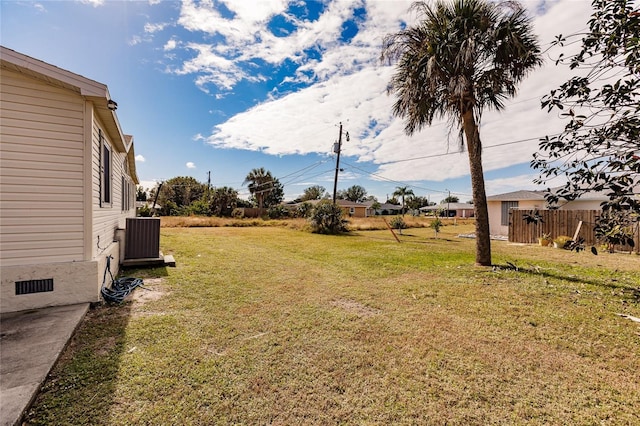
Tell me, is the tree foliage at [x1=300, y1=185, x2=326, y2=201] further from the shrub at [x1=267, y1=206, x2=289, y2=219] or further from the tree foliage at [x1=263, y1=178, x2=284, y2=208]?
the shrub at [x1=267, y1=206, x2=289, y2=219]

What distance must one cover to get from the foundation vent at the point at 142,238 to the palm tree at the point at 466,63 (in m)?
7.83

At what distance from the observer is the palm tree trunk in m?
7.18

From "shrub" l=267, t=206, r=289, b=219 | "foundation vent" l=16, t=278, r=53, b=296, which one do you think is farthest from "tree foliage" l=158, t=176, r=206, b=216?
"foundation vent" l=16, t=278, r=53, b=296

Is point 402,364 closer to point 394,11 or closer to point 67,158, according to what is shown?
point 67,158

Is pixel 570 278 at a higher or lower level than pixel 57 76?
lower

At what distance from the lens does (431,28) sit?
23.1 feet

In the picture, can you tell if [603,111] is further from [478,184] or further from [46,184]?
[46,184]

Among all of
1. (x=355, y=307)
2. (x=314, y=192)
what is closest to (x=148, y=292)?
(x=355, y=307)

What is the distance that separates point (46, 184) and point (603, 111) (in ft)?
21.9

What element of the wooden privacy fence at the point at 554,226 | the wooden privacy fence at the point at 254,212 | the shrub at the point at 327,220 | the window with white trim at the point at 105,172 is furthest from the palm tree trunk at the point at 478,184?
the wooden privacy fence at the point at 254,212

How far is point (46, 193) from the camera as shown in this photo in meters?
3.91

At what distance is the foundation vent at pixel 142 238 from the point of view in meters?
6.87

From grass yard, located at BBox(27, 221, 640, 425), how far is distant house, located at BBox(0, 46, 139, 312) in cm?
79

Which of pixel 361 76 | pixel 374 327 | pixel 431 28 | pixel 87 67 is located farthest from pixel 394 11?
pixel 374 327
